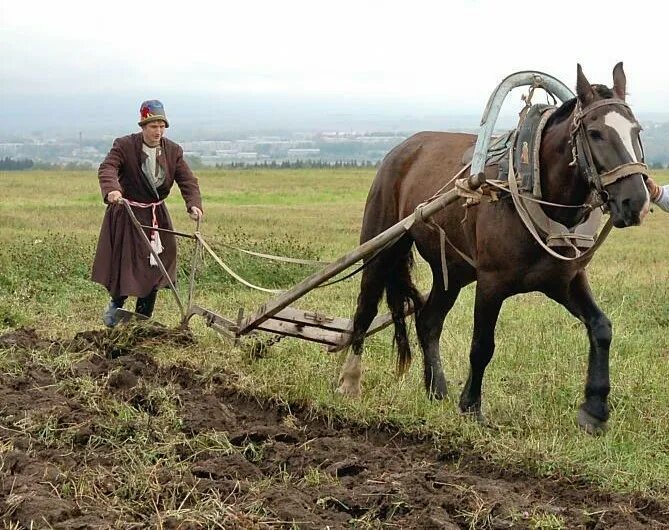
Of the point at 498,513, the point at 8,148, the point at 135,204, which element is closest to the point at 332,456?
the point at 498,513

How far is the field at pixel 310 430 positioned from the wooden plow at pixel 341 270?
0.73ft

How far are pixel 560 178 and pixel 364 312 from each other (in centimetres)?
224

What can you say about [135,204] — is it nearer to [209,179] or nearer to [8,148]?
[209,179]

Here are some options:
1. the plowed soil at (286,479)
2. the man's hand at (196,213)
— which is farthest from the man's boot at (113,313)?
the plowed soil at (286,479)

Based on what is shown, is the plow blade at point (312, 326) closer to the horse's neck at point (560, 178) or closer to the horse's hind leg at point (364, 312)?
the horse's hind leg at point (364, 312)

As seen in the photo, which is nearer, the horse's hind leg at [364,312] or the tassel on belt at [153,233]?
the horse's hind leg at [364,312]

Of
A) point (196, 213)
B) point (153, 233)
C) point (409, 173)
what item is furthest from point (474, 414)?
point (153, 233)

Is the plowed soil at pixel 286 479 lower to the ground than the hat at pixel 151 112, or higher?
lower


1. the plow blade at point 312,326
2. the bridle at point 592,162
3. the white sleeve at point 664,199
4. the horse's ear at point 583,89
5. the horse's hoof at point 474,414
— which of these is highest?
the horse's ear at point 583,89

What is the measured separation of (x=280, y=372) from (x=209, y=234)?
11.6 m

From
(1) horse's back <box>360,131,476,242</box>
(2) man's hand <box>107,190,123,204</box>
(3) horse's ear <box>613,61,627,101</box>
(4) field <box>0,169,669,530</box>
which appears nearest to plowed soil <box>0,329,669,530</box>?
(4) field <box>0,169,669,530</box>

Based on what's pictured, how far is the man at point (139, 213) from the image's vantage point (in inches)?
327

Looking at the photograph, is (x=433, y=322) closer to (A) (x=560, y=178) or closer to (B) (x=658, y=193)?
(A) (x=560, y=178)

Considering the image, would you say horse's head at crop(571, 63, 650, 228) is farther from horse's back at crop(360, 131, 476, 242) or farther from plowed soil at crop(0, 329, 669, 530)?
horse's back at crop(360, 131, 476, 242)
